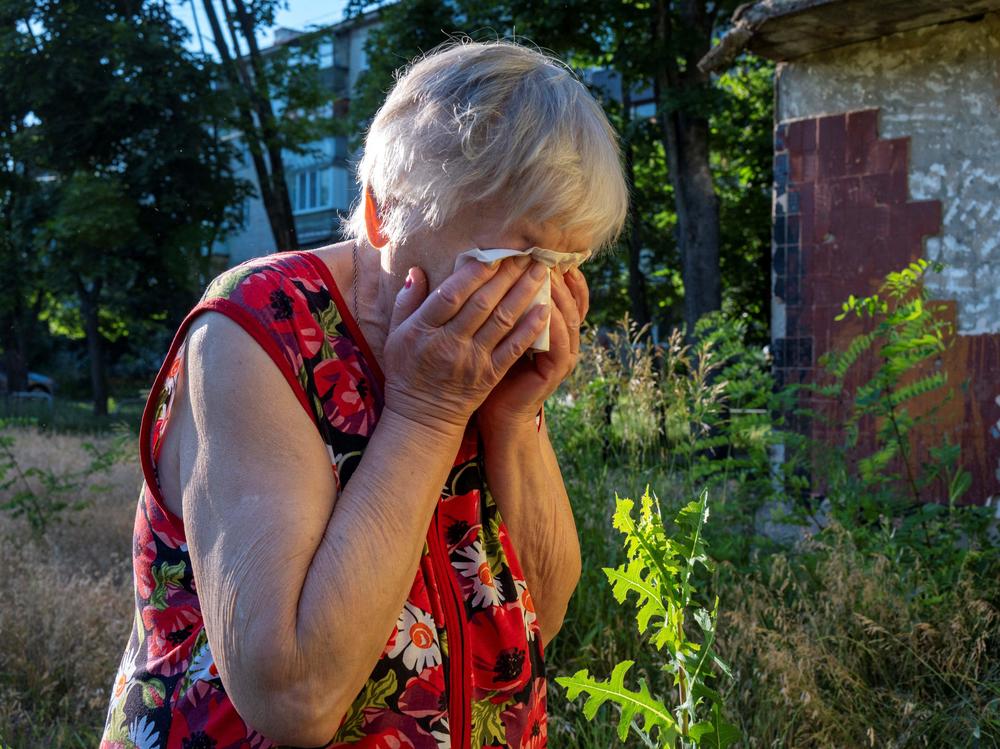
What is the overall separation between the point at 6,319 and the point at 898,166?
25298 mm

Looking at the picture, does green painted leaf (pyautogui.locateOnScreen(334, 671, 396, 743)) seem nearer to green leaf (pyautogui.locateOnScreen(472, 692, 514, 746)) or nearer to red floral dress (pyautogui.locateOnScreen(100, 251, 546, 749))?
red floral dress (pyautogui.locateOnScreen(100, 251, 546, 749))

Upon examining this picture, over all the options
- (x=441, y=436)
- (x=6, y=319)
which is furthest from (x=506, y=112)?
(x=6, y=319)

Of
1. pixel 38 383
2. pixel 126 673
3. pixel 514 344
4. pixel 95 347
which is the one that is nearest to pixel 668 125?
pixel 514 344

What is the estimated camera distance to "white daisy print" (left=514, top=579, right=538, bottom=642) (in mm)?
1643

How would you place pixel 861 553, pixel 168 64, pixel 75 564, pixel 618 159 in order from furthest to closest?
pixel 168 64
pixel 75 564
pixel 861 553
pixel 618 159

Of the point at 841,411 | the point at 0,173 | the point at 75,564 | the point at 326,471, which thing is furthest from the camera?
the point at 0,173

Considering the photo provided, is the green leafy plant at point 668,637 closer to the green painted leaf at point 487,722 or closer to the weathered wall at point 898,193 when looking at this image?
the green painted leaf at point 487,722

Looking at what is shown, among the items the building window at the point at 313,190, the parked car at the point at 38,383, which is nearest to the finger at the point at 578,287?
the building window at the point at 313,190

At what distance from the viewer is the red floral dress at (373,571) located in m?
1.33

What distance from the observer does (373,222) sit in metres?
1.55

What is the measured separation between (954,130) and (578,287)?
5.69 m

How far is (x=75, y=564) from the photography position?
204 inches

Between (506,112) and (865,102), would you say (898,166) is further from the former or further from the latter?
(506,112)

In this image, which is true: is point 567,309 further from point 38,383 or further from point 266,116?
point 38,383
